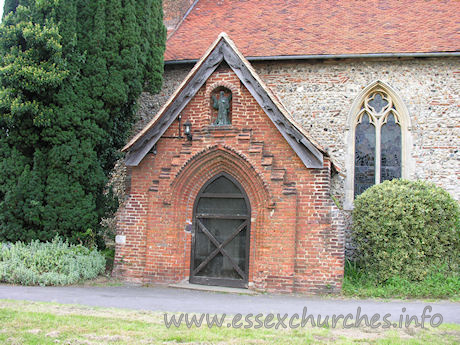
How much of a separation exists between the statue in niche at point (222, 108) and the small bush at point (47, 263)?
451cm

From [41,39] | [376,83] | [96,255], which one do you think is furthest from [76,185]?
[376,83]

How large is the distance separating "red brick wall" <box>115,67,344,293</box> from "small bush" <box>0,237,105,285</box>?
79 centimetres

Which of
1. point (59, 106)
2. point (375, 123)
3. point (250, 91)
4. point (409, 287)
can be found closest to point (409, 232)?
point (409, 287)

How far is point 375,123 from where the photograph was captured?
13.3m

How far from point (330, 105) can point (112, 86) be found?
6179mm

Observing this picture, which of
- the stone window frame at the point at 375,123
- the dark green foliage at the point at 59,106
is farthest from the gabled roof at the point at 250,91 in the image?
the stone window frame at the point at 375,123

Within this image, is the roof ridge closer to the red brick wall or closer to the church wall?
the church wall

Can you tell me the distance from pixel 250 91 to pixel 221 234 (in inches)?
133

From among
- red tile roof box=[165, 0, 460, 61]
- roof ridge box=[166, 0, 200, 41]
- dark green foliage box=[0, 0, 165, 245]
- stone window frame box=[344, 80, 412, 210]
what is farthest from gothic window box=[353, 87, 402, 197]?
roof ridge box=[166, 0, 200, 41]

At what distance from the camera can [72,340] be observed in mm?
5660

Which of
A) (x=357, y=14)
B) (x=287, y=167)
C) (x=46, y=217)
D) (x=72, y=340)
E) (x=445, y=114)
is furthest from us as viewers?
(x=357, y=14)

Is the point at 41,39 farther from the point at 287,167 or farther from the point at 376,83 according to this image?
the point at 376,83

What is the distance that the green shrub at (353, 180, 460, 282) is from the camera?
10359 millimetres

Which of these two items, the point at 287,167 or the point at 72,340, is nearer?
the point at 72,340
